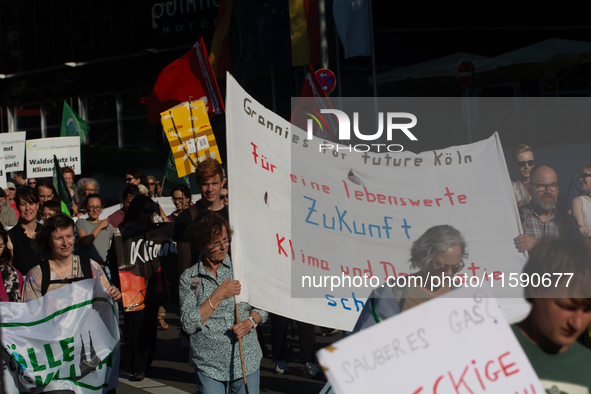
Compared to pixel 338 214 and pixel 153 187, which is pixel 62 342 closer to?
pixel 338 214

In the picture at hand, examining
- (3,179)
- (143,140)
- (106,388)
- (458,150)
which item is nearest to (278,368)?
(106,388)

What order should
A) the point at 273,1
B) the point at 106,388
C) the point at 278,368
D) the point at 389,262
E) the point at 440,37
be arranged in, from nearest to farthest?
the point at 389,262, the point at 106,388, the point at 278,368, the point at 273,1, the point at 440,37

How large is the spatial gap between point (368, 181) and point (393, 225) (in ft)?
1.02

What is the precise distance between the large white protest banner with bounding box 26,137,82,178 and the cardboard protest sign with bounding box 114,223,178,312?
5.41 meters

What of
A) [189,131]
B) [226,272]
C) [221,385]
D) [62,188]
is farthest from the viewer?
[62,188]

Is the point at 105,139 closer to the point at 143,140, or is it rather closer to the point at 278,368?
the point at 143,140

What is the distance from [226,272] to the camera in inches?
136

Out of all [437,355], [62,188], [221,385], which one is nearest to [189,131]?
[62,188]

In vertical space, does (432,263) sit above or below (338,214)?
below

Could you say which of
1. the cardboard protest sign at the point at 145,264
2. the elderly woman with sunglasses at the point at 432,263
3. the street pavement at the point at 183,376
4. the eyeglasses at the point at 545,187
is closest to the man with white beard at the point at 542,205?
the eyeglasses at the point at 545,187

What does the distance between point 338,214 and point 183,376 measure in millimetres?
2913

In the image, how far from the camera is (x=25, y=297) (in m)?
3.70

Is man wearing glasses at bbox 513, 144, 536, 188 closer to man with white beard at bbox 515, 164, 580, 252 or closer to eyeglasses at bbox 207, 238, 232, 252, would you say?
man with white beard at bbox 515, 164, 580, 252

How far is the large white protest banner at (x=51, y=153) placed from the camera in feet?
34.5
